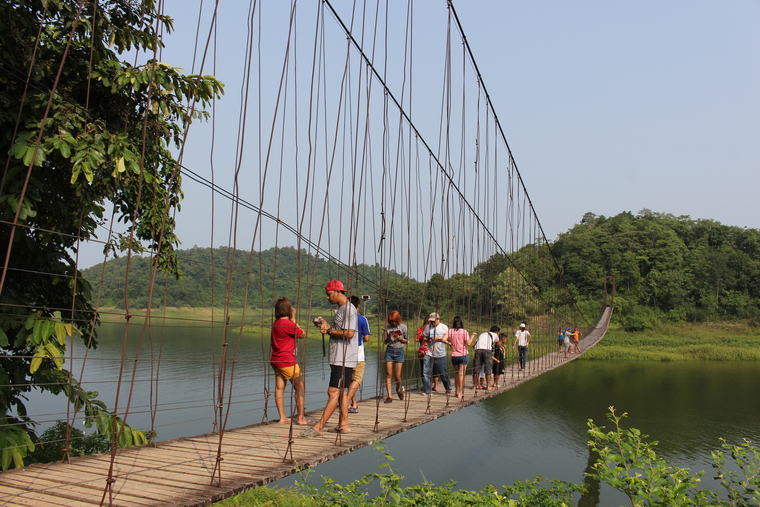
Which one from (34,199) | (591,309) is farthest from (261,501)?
(591,309)

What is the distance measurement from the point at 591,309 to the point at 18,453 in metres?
37.2

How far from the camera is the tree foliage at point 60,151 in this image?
3197 millimetres

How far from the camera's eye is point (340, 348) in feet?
11.5

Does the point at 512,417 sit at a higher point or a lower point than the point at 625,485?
lower

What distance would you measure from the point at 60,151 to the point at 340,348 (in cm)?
168

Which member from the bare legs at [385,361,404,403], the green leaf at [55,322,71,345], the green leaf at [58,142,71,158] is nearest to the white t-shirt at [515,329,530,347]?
the bare legs at [385,361,404,403]

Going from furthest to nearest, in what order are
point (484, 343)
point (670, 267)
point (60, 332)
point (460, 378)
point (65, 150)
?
point (670, 267), point (484, 343), point (460, 378), point (60, 332), point (65, 150)

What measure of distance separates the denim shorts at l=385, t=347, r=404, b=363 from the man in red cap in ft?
5.14

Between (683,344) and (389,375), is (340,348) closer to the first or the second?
(389,375)

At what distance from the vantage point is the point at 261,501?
8.48m

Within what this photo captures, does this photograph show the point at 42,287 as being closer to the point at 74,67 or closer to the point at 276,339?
the point at 74,67

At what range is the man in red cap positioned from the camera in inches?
135

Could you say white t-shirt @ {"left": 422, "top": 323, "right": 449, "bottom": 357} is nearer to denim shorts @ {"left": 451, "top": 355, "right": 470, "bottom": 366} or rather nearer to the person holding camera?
denim shorts @ {"left": 451, "top": 355, "right": 470, "bottom": 366}

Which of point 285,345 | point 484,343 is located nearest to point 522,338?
point 484,343
